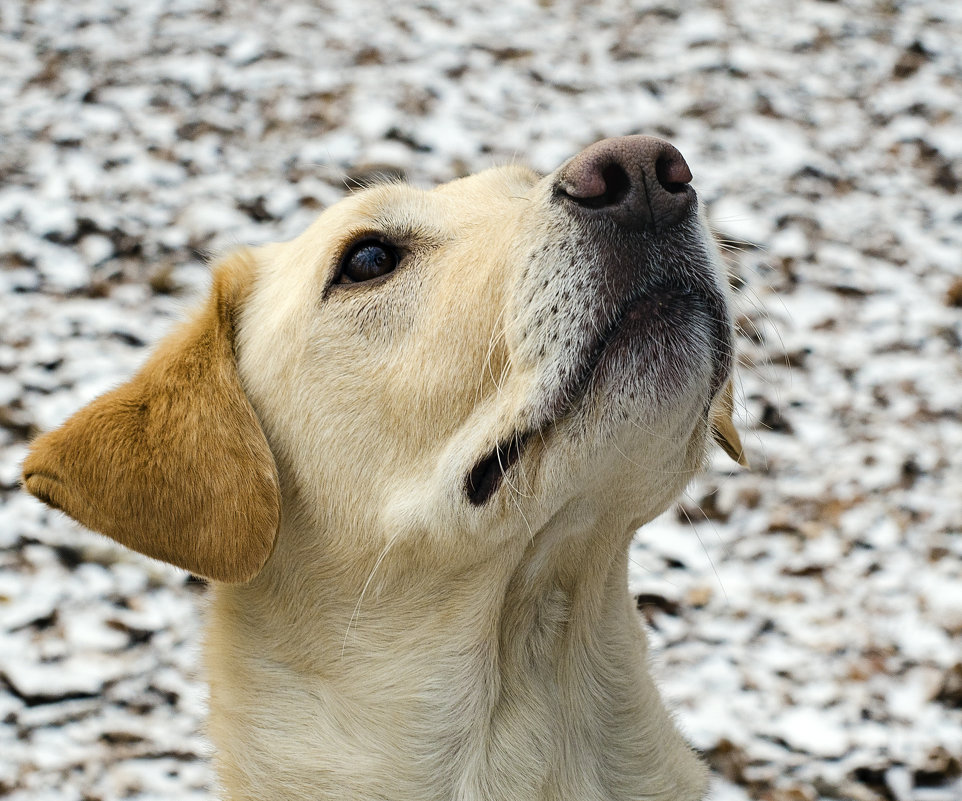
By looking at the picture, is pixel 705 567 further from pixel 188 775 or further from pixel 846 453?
pixel 188 775

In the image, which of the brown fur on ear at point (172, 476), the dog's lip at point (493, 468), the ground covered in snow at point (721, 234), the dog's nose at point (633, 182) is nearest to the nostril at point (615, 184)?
the dog's nose at point (633, 182)

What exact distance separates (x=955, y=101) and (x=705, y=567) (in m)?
4.29

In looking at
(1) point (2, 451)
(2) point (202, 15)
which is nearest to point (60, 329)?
(1) point (2, 451)

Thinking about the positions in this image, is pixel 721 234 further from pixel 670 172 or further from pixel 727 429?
pixel 670 172

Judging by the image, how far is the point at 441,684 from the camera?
2.75 metres

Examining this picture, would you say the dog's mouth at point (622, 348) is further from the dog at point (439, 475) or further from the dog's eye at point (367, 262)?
the dog's eye at point (367, 262)

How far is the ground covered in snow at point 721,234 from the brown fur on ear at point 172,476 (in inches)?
45.2

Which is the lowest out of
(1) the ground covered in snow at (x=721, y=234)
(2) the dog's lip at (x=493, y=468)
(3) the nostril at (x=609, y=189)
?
(1) the ground covered in snow at (x=721, y=234)

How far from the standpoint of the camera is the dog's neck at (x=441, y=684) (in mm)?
2717

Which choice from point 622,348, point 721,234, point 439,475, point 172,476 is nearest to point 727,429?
point 721,234

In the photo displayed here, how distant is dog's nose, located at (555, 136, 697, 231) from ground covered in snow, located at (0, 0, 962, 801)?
830 mm

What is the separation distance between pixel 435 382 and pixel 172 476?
2.32 ft

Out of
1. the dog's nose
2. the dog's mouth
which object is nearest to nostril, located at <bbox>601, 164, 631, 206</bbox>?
the dog's nose

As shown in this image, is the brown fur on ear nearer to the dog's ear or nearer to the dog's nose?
the dog's nose
